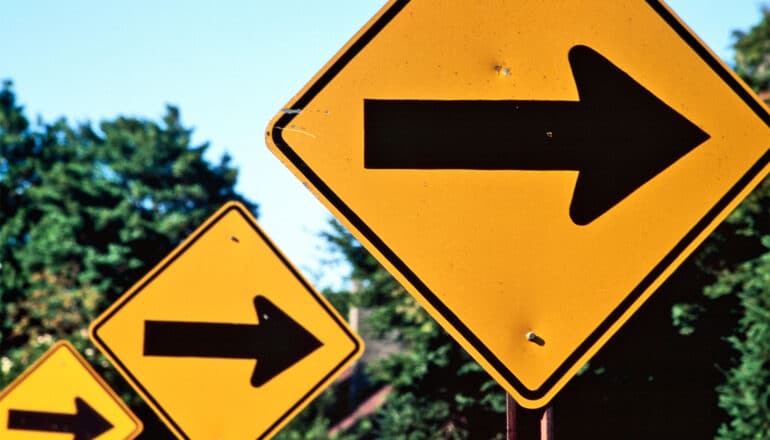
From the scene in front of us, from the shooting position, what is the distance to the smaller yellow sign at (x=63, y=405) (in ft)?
15.1

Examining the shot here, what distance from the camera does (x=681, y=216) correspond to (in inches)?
77.4

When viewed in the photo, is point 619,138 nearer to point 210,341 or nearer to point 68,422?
point 210,341

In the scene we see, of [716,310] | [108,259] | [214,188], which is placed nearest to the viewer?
[716,310]

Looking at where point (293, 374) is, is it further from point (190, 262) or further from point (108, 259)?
point (108, 259)

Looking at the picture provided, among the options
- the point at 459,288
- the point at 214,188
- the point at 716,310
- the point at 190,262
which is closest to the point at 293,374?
the point at 190,262

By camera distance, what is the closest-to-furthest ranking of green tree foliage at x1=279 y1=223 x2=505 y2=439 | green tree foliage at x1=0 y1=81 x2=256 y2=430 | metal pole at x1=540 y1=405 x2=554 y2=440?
metal pole at x1=540 y1=405 x2=554 y2=440 → green tree foliage at x1=279 y1=223 x2=505 y2=439 → green tree foliage at x1=0 y1=81 x2=256 y2=430

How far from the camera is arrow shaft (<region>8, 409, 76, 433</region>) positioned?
4.59 metres

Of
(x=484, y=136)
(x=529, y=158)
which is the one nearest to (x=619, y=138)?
(x=529, y=158)

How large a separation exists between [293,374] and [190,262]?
0.70m

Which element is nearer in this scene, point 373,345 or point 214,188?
point 214,188

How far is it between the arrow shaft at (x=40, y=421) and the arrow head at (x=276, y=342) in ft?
5.71

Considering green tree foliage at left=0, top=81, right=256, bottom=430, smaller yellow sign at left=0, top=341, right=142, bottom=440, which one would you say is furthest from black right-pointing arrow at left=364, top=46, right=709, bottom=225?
green tree foliage at left=0, top=81, right=256, bottom=430

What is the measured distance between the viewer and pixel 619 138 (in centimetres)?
201

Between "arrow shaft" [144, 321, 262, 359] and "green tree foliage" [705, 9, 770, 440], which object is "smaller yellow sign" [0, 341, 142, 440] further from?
"green tree foliage" [705, 9, 770, 440]
